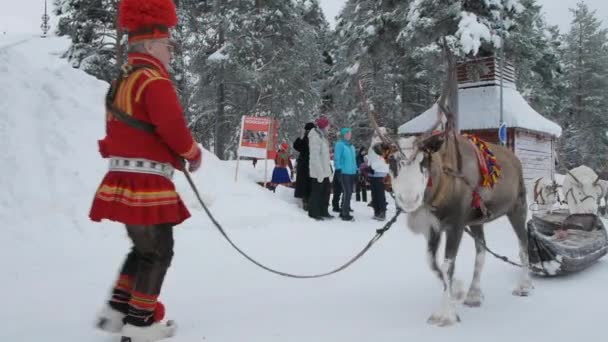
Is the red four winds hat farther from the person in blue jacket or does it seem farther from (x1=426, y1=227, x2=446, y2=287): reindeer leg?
the person in blue jacket

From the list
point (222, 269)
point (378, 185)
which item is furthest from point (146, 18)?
point (378, 185)

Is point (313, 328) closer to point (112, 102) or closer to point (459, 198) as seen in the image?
point (459, 198)

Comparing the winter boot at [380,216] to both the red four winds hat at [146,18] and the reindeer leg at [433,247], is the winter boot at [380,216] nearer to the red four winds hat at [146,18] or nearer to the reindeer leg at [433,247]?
the reindeer leg at [433,247]

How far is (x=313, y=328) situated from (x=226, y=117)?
2126 centimetres

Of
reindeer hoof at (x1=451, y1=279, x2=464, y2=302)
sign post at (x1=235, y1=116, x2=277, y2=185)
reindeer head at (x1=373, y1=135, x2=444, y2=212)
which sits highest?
sign post at (x1=235, y1=116, x2=277, y2=185)

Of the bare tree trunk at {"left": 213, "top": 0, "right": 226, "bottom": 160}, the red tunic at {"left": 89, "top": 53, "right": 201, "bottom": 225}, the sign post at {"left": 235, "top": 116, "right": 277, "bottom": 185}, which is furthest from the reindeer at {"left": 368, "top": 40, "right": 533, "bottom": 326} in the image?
the bare tree trunk at {"left": 213, "top": 0, "right": 226, "bottom": 160}

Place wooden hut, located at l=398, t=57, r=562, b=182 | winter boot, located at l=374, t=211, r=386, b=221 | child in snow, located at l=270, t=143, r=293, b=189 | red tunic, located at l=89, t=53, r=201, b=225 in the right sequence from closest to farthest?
red tunic, located at l=89, t=53, r=201, b=225, winter boot, located at l=374, t=211, r=386, b=221, child in snow, located at l=270, t=143, r=293, b=189, wooden hut, located at l=398, t=57, r=562, b=182

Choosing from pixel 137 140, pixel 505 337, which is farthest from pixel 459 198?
pixel 137 140

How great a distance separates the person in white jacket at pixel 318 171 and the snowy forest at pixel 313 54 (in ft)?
17.0

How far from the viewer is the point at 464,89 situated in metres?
19.9

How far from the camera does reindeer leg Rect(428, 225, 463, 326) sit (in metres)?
3.67

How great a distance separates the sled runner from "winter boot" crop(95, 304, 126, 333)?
4.01m

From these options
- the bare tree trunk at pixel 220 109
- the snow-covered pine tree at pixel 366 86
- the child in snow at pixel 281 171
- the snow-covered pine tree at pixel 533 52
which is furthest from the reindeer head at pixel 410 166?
the bare tree trunk at pixel 220 109

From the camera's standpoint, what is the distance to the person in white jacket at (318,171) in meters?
9.85
